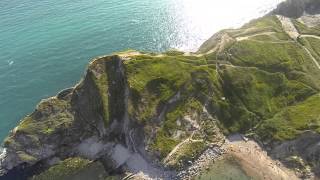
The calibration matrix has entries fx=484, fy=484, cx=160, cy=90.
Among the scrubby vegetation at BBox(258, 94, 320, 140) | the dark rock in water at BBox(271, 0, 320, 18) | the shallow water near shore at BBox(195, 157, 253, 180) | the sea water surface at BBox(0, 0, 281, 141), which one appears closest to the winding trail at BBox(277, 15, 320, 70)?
the dark rock in water at BBox(271, 0, 320, 18)

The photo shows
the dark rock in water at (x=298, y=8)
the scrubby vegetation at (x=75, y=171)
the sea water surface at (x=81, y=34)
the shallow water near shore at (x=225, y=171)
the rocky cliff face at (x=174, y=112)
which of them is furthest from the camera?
the dark rock in water at (x=298, y=8)

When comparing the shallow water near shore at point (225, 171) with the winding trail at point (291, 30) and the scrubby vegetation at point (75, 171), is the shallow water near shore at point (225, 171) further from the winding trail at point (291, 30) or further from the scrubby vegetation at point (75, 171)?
the winding trail at point (291, 30)

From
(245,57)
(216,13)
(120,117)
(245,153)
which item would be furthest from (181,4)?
(245,153)

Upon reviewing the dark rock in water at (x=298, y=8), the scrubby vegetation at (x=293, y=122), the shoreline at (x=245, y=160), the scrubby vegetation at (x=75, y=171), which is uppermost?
the dark rock in water at (x=298, y=8)

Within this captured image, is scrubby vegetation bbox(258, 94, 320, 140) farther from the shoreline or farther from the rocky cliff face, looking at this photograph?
the shoreline

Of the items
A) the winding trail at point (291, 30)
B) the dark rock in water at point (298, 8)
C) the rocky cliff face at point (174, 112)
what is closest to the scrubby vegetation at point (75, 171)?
the rocky cliff face at point (174, 112)

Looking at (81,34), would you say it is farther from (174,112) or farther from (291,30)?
(291,30)
